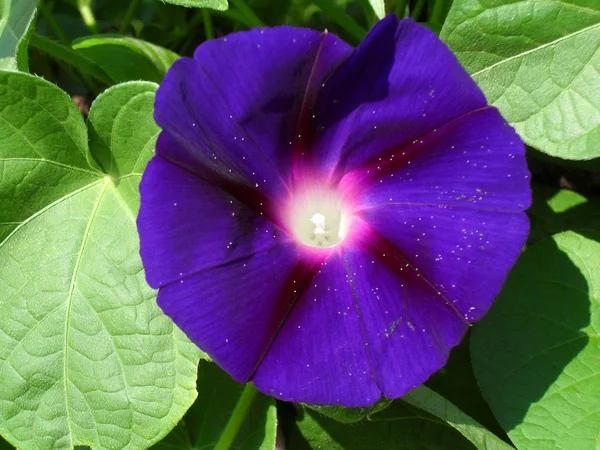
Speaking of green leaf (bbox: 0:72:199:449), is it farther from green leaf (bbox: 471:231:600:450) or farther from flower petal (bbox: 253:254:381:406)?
green leaf (bbox: 471:231:600:450)

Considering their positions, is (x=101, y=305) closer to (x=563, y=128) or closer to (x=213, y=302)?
(x=213, y=302)

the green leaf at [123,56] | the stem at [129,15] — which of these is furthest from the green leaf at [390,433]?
the stem at [129,15]

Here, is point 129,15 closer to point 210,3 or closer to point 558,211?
point 210,3

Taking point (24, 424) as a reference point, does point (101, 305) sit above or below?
above

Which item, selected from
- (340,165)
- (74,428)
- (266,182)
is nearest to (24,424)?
(74,428)

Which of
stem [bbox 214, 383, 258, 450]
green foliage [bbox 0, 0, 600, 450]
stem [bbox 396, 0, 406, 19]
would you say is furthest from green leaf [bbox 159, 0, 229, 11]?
stem [bbox 214, 383, 258, 450]

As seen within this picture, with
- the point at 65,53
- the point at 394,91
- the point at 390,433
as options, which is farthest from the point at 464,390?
the point at 65,53
